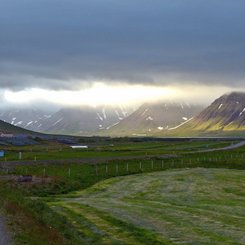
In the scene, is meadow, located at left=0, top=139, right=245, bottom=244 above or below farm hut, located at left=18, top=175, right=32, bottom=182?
below

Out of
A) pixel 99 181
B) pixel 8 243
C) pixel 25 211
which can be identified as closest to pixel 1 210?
pixel 25 211

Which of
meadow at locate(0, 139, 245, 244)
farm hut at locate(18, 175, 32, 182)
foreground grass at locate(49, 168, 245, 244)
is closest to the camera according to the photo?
meadow at locate(0, 139, 245, 244)

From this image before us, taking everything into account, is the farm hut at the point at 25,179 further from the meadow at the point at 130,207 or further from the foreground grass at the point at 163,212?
the foreground grass at the point at 163,212

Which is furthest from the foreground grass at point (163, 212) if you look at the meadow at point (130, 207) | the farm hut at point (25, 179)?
the farm hut at point (25, 179)

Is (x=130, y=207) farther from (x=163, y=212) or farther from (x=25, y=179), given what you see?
(x=25, y=179)

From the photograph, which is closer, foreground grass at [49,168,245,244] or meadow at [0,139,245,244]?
meadow at [0,139,245,244]

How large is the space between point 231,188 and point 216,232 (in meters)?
30.7

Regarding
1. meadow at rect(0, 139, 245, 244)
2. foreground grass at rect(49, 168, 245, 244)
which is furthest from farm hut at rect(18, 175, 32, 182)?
foreground grass at rect(49, 168, 245, 244)

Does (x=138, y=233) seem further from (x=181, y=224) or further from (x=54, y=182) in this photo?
(x=54, y=182)

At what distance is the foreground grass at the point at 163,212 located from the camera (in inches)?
1251

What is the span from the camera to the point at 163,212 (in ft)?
135

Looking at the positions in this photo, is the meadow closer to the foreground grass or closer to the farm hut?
the foreground grass

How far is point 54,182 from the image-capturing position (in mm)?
65750

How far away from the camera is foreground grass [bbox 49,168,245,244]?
104ft
